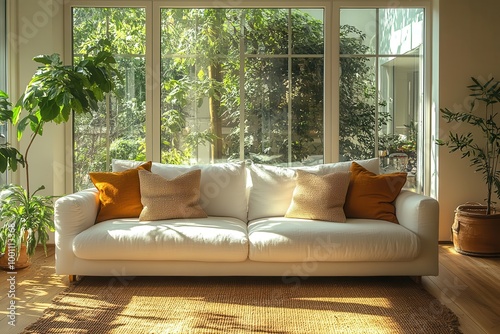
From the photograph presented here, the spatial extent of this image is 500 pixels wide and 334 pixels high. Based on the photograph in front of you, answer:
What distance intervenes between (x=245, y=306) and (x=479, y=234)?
103 inches

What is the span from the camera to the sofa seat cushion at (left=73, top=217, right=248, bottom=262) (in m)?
4.34

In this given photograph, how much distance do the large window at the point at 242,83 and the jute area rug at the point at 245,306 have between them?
5.63 feet

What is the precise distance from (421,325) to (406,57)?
3265mm

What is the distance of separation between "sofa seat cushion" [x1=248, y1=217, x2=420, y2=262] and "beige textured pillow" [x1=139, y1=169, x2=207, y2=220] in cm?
66

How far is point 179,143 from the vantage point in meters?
6.04

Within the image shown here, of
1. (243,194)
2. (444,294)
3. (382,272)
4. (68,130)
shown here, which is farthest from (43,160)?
(444,294)

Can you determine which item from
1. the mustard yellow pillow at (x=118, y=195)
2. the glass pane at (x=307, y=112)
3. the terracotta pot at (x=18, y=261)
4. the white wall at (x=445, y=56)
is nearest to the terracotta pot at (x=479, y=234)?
the white wall at (x=445, y=56)

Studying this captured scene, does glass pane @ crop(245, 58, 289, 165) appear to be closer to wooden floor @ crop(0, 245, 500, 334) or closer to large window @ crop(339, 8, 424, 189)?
large window @ crop(339, 8, 424, 189)

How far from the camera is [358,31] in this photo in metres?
6.06

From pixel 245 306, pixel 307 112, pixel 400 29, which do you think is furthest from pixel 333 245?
pixel 400 29

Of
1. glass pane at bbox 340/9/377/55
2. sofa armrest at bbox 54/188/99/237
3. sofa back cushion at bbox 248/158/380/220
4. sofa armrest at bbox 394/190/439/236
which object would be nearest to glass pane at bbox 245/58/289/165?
glass pane at bbox 340/9/377/55

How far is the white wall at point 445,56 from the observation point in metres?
5.95

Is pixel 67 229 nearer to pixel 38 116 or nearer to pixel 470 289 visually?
pixel 38 116

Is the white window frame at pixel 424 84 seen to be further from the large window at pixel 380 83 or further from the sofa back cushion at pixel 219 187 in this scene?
the sofa back cushion at pixel 219 187
